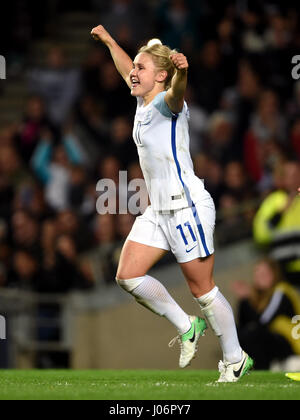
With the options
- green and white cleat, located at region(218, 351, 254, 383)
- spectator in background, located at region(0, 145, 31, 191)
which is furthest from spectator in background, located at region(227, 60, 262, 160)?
green and white cleat, located at region(218, 351, 254, 383)

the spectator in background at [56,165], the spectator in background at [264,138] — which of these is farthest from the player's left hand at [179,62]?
the spectator in background at [56,165]

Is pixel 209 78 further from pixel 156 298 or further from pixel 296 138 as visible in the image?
pixel 156 298

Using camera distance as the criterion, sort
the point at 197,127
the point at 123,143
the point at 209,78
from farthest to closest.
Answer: the point at 123,143
the point at 209,78
the point at 197,127

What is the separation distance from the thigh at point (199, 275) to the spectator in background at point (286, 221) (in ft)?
12.9

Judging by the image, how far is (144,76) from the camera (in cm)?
716

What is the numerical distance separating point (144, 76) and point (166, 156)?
0.54m

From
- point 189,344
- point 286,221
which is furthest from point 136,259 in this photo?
point 286,221

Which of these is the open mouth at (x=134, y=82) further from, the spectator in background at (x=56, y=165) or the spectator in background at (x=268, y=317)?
the spectator in background at (x=56, y=165)

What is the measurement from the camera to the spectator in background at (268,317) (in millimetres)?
10477

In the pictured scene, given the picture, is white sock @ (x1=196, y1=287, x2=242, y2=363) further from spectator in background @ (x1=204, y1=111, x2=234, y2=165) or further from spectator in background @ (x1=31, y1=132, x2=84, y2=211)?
spectator in background @ (x1=31, y1=132, x2=84, y2=211)

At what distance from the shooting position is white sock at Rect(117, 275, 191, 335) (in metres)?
7.20

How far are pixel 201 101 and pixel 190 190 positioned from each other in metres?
6.25

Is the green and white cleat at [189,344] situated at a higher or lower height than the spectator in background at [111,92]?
lower

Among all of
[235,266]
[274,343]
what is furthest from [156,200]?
[235,266]
